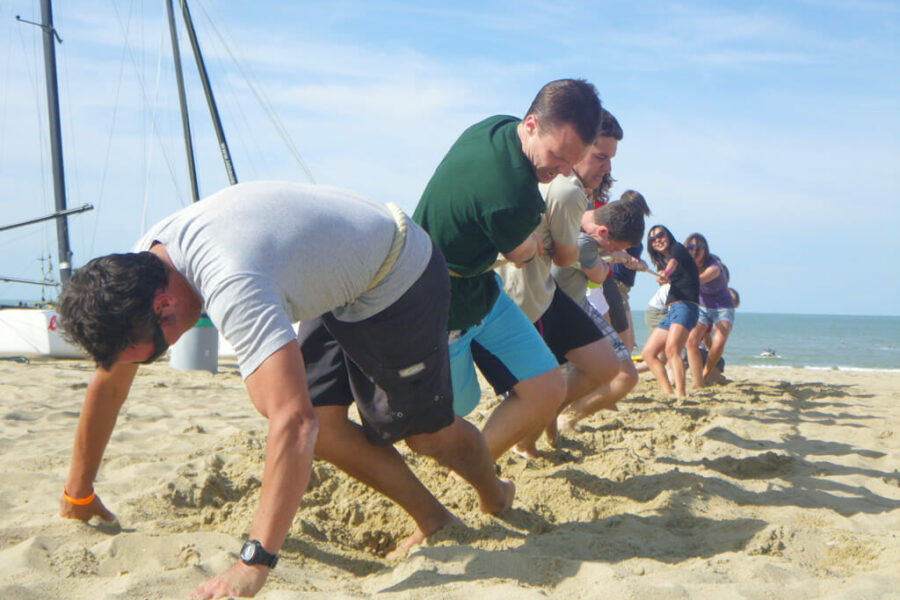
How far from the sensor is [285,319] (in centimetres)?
186

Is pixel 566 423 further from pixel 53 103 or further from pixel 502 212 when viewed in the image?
pixel 53 103

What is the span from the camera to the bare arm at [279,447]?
72.2 inches

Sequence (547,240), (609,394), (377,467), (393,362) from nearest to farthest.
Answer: (393,362) < (377,467) < (547,240) < (609,394)

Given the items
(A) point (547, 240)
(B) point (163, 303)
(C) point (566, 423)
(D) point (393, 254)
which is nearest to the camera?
(B) point (163, 303)

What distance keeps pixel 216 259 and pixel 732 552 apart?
1.92 m

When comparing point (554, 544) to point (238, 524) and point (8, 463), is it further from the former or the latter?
point (8, 463)

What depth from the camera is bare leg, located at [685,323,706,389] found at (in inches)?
329

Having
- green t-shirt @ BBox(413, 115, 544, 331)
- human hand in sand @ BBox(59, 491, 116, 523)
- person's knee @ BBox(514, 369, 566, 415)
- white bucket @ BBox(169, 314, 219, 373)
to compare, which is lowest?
white bucket @ BBox(169, 314, 219, 373)

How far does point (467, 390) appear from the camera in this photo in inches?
131

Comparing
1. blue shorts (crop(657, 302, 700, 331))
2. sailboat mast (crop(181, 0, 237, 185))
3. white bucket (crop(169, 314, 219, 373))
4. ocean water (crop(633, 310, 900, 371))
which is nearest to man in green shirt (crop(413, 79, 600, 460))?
blue shorts (crop(657, 302, 700, 331))

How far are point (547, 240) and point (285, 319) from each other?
6.17 feet

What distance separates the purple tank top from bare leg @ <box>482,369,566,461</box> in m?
6.05

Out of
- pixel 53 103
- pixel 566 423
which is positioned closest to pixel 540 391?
pixel 566 423

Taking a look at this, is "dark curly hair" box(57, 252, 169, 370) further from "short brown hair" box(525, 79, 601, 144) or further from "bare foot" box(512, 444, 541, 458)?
"bare foot" box(512, 444, 541, 458)
